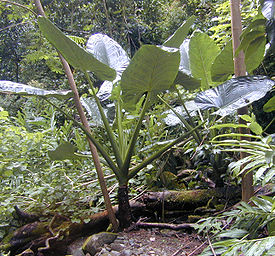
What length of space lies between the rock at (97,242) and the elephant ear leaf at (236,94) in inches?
33.8

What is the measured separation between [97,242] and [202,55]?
1.34 metres

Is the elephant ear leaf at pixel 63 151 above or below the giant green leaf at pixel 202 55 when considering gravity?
below

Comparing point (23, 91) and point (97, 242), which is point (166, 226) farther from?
point (23, 91)

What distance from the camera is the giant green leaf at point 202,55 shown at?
1779 millimetres

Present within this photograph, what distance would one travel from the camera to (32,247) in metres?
1.50

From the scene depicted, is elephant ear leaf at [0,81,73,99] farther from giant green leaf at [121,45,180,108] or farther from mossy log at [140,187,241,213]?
mossy log at [140,187,241,213]

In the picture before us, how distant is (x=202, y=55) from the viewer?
5.88ft

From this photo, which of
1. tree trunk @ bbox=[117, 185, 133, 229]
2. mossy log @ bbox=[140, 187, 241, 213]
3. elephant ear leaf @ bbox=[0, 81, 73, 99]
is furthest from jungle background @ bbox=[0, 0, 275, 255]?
elephant ear leaf @ bbox=[0, 81, 73, 99]

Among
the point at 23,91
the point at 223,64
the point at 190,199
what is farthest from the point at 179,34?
the point at 190,199

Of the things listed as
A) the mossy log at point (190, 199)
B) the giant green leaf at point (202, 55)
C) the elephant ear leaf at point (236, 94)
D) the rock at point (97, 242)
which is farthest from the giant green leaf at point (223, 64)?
the rock at point (97, 242)

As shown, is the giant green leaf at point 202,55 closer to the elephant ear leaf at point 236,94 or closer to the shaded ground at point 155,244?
the elephant ear leaf at point 236,94

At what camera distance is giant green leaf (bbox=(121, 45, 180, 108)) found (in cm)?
121

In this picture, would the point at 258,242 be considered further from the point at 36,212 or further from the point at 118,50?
the point at 118,50

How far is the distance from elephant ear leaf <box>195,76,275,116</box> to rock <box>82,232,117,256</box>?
0.86m
